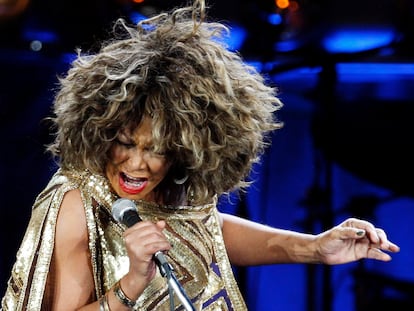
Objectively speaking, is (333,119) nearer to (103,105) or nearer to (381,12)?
(381,12)

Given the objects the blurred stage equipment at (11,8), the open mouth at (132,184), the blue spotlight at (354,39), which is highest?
the blue spotlight at (354,39)

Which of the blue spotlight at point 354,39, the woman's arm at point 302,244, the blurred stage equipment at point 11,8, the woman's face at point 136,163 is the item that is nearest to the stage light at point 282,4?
the blue spotlight at point 354,39

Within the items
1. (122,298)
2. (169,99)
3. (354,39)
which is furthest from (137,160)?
(354,39)

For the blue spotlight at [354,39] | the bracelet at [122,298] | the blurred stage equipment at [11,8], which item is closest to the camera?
the bracelet at [122,298]

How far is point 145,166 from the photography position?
131cm

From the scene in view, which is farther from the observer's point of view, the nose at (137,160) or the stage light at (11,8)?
the stage light at (11,8)

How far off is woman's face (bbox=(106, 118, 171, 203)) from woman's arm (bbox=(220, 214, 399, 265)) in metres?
0.36

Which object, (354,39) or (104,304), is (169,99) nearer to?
(104,304)

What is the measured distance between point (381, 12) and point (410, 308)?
1006mm

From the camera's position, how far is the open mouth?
132cm

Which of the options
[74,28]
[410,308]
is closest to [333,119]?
[410,308]

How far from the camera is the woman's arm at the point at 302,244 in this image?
4.64 feet

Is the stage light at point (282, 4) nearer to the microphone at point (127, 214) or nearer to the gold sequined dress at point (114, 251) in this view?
the gold sequined dress at point (114, 251)

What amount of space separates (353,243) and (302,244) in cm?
16
